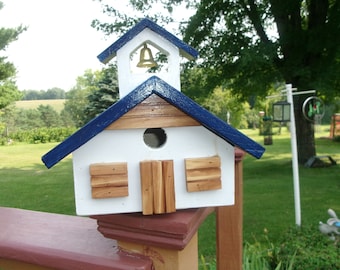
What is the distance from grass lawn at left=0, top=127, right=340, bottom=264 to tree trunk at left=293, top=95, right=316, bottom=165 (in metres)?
0.55

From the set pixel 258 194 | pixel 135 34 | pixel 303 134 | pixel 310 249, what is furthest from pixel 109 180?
pixel 303 134

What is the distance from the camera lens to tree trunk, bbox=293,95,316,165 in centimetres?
878

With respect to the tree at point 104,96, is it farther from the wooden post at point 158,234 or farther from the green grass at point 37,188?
the wooden post at point 158,234

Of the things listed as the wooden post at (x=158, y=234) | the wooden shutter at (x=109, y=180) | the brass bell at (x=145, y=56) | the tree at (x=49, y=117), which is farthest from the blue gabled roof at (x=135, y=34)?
the tree at (x=49, y=117)

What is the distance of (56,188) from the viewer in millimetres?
7902

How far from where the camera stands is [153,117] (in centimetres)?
75

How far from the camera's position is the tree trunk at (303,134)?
346 inches

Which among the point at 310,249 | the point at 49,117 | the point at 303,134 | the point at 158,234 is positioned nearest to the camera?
the point at 158,234

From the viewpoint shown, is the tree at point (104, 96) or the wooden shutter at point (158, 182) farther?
the tree at point (104, 96)

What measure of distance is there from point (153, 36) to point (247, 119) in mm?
28932

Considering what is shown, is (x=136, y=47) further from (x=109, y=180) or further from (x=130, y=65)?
(x=109, y=180)

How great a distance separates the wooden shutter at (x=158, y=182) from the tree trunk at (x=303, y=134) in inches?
333

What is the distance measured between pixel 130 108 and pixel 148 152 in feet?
0.35

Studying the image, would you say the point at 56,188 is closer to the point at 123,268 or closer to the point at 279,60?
the point at 279,60
